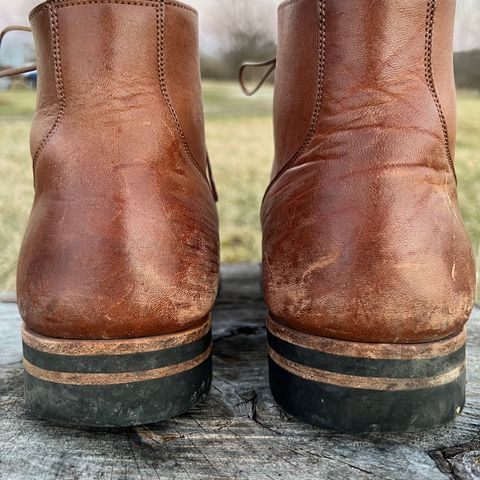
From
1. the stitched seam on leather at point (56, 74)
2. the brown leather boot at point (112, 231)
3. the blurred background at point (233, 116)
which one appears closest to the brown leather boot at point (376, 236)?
the brown leather boot at point (112, 231)

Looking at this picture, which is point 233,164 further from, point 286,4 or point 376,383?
point 376,383

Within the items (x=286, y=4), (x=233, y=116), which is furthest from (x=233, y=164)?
(x=286, y=4)

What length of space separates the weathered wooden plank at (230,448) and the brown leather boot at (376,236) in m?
0.03

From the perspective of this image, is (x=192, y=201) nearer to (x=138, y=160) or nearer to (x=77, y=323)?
(x=138, y=160)

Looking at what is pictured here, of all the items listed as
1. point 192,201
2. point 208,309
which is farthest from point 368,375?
point 192,201

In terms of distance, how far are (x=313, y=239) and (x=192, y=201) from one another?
0.20 m

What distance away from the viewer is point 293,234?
0.79 m

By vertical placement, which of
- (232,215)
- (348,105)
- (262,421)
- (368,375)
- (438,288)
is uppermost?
(348,105)

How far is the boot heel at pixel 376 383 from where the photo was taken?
715 mm

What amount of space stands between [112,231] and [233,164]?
3.02 meters

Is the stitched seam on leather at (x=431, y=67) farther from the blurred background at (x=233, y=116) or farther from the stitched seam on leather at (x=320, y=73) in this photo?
the blurred background at (x=233, y=116)

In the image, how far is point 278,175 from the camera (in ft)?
2.92

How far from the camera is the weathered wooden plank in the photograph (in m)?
0.68

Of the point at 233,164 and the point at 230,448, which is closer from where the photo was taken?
the point at 230,448
